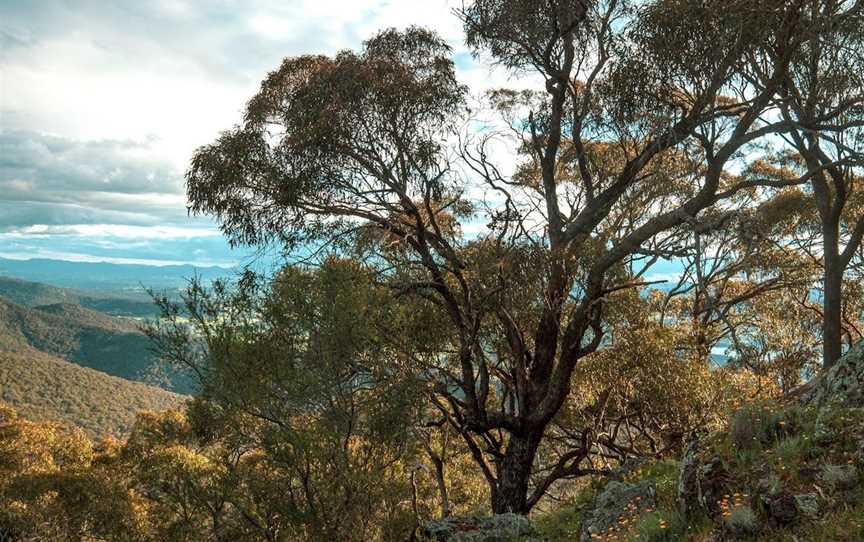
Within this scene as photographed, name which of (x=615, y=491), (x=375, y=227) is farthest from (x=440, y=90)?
(x=615, y=491)

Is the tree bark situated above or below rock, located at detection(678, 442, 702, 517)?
above

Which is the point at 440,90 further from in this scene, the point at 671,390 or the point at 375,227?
the point at 671,390

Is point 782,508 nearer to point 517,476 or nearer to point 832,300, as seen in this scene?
point 832,300

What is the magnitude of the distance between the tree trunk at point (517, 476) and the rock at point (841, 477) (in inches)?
287

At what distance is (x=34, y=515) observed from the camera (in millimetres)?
19562

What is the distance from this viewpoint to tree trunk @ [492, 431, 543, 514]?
11.7 meters

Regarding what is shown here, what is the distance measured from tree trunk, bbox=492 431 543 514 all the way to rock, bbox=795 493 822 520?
734cm

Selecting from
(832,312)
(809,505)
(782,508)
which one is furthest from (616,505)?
(832,312)

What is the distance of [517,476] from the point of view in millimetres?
11805

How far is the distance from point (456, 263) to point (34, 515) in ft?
56.1

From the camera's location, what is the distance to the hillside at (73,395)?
107m

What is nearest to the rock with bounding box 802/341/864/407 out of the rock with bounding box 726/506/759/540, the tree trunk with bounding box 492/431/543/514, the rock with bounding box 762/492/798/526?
the rock with bounding box 762/492/798/526

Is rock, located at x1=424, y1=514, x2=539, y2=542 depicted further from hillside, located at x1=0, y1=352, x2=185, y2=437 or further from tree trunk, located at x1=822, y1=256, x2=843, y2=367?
hillside, located at x1=0, y1=352, x2=185, y2=437

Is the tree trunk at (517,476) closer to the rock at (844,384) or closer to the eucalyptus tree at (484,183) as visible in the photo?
the eucalyptus tree at (484,183)
